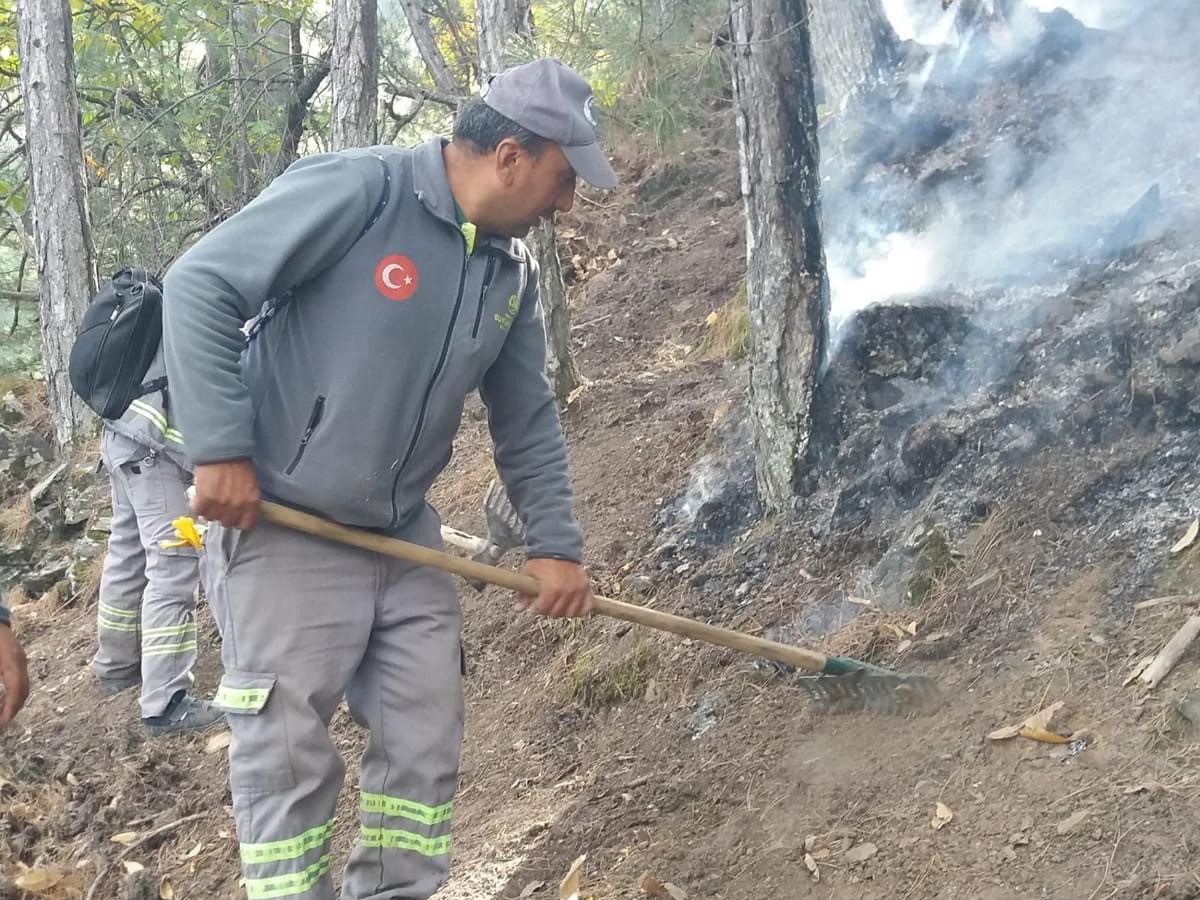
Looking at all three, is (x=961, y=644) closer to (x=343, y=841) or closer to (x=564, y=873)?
(x=564, y=873)

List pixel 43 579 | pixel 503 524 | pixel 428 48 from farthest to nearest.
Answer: pixel 43 579 < pixel 428 48 < pixel 503 524

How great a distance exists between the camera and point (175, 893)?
4086mm

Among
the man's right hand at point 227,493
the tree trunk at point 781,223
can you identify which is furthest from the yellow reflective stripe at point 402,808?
the tree trunk at point 781,223

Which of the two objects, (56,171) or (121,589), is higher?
(56,171)

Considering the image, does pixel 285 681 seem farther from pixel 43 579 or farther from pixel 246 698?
pixel 43 579

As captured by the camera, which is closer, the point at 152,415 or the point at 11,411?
the point at 152,415

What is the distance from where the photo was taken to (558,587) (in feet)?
10.5

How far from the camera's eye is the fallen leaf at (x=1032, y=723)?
3.26 metres

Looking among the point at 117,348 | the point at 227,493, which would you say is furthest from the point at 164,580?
the point at 227,493

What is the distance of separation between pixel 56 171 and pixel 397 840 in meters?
8.25

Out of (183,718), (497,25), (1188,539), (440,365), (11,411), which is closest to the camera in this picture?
(440,365)

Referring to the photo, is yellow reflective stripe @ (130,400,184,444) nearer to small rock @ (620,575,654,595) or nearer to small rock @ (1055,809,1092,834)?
small rock @ (620,575,654,595)

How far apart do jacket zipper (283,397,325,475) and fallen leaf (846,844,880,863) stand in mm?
1908

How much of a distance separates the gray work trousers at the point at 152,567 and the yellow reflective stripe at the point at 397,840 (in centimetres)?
226
